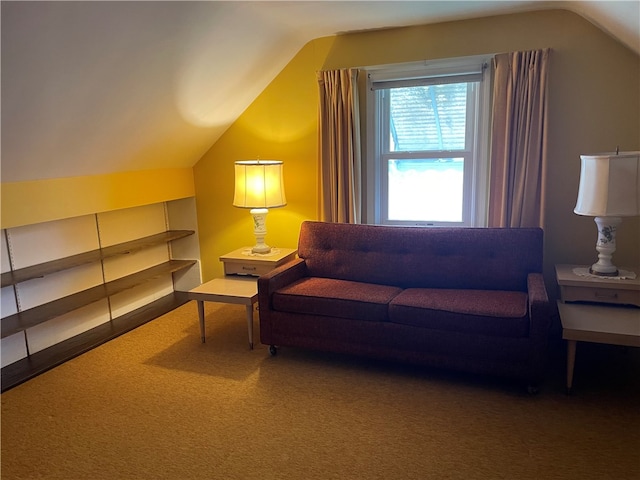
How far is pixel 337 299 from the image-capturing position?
2857 mm

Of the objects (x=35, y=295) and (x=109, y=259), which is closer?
(x=35, y=295)

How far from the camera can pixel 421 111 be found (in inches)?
142

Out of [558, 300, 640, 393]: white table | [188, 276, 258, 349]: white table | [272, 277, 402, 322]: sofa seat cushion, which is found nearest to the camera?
[558, 300, 640, 393]: white table

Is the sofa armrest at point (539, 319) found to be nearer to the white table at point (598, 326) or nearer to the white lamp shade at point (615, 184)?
Result: the white table at point (598, 326)

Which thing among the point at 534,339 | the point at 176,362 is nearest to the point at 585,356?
the point at 534,339

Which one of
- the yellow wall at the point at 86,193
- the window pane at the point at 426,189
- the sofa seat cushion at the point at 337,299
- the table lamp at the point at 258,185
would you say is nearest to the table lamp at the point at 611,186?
the window pane at the point at 426,189

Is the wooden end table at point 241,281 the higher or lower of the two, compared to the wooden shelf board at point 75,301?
higher

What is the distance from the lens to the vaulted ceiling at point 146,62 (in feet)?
Result: 7.17

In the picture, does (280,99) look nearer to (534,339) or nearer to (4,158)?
(4,158)

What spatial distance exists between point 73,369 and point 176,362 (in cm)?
66

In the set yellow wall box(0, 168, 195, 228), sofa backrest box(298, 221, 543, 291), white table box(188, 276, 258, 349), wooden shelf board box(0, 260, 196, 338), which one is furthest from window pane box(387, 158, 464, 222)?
wooden shelf board box(0, 260, 196, 338)

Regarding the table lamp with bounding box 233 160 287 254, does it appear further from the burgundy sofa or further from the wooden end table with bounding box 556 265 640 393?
the wooden end table with bounding box 556 265 640 393

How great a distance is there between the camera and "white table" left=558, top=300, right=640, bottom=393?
7.69 ft

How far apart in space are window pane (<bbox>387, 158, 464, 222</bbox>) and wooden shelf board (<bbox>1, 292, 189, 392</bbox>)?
220 cm
